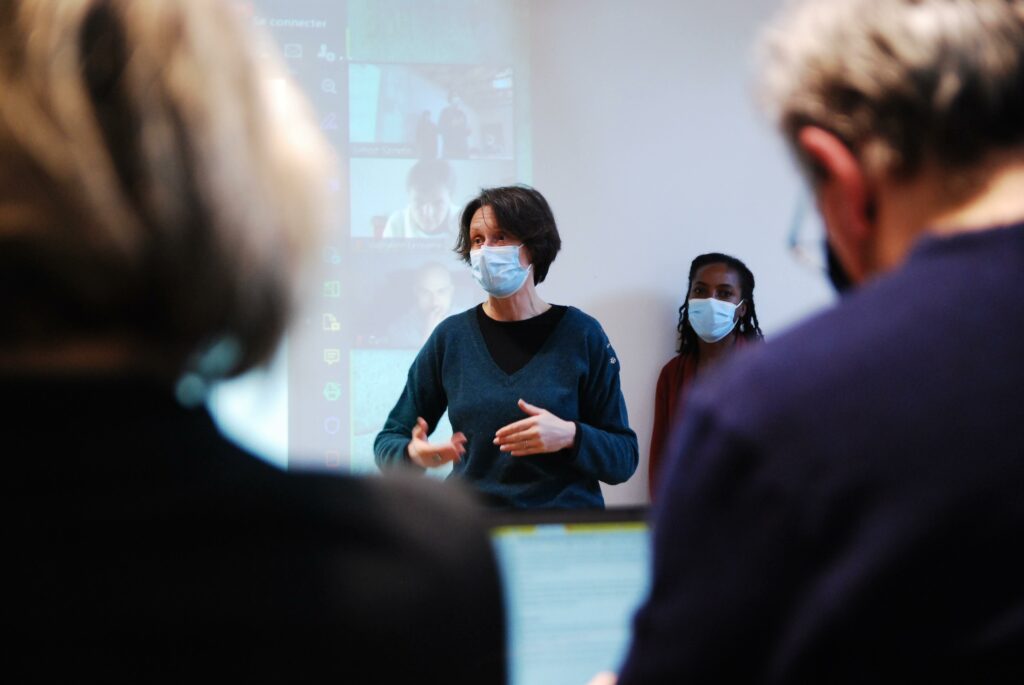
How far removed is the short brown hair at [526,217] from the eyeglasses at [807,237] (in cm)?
186

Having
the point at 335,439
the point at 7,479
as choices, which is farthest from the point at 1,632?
the point at 335,439

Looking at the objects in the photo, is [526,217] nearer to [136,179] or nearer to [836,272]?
[836,272]

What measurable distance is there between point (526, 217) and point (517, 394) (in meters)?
0.54

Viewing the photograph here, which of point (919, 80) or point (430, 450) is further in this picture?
point (430, 450)

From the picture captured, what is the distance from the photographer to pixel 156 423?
1.77ft

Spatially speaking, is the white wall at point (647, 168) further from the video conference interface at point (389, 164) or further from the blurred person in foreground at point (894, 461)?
the blurred person in foreground at point (894, 461)

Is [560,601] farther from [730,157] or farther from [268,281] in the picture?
[730,157]

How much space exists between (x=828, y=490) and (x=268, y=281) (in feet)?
1.18

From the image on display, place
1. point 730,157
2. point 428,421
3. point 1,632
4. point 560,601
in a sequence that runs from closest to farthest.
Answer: point 1,632, point 560,601, point 428,421, point 730,157

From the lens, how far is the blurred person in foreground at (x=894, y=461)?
22.7 inches

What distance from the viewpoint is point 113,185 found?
530 millimetres

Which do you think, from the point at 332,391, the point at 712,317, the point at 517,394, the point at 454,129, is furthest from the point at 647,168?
the point at 517,394

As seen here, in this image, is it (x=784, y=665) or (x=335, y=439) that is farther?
(x=335, y=439)

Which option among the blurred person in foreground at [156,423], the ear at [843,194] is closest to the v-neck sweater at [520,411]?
the ear at [843,194]
